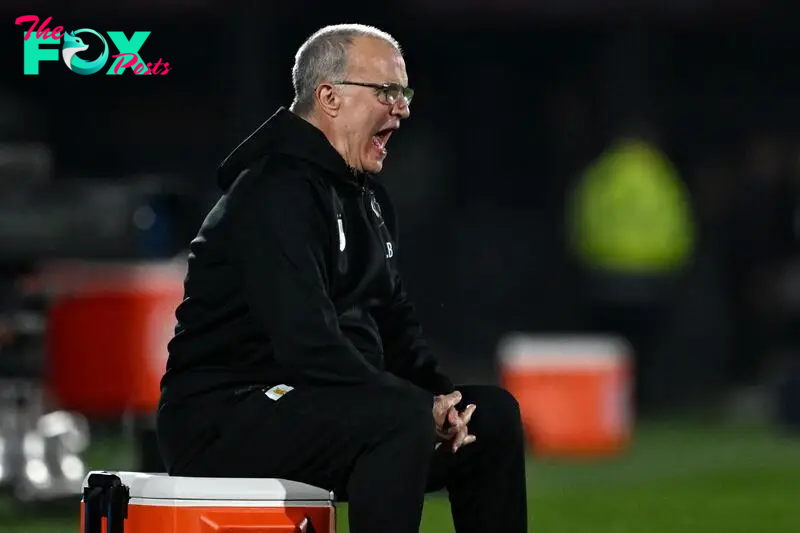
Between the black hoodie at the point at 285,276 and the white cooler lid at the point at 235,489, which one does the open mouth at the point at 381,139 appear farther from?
the white cooler lid at the point at 235,489

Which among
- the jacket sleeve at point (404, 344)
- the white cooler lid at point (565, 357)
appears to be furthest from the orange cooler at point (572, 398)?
the jacket sleeve at point (404, 344)

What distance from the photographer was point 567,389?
10.6 metres

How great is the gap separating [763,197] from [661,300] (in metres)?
1.76

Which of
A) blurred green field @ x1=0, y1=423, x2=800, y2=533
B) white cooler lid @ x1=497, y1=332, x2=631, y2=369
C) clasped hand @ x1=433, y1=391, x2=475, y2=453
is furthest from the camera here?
white cooler lid @ x1=497, y1=332, x2=631, y2=369

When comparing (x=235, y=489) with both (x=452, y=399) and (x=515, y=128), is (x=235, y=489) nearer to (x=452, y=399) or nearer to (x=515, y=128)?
(x=452, y=399)

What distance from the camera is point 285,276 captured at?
153 inches

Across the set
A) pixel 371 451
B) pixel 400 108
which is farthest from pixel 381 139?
pixel 371 451

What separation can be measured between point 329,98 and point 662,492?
438 cm

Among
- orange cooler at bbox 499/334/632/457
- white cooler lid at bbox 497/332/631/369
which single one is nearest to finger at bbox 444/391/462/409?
orange cooler at bbox 499/334/632/457

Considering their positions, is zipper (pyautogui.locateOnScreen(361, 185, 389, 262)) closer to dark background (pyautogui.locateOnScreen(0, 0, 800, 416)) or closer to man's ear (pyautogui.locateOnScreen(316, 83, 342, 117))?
man's ear (pyautogui.locateOnScreen(316, 83, 342, 117))

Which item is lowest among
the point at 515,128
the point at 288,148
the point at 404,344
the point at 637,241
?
the point at 404,344

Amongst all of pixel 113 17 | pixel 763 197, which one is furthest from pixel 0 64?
pixel 763 197

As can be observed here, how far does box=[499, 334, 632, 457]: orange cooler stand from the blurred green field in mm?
206

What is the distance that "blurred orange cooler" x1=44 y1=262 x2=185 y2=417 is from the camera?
978cm
